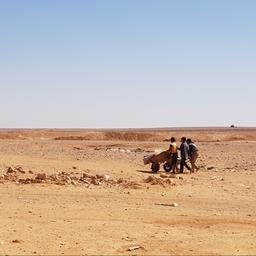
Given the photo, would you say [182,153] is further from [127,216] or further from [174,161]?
[127,216]

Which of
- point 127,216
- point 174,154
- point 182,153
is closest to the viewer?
point 127,216

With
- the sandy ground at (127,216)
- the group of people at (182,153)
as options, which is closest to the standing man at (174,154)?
the group of people at (182,153)

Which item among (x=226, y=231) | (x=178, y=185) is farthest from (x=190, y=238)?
(x=178, y=185)

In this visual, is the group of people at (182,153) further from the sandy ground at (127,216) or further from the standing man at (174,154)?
the sandy ground at (127,216)

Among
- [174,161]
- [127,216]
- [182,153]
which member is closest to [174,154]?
[174,161]

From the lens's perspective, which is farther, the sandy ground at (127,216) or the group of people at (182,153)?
the group of people at (182,153)

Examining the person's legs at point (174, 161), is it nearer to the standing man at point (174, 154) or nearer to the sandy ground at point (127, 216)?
the standing man at point (174, 154)

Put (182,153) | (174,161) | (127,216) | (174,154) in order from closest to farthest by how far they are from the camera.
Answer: (127,216), (174,154), (174,161), (182,153)

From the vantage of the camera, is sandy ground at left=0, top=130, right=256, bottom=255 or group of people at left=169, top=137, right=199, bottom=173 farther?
group of people at left=169, top=137, right=199, bottom=173

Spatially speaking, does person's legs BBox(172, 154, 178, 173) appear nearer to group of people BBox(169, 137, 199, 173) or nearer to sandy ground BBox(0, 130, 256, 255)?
group of people BBox(169, 137, 199, 173)

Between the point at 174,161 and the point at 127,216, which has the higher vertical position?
the point at 174,161

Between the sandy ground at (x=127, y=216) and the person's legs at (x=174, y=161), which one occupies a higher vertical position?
the person's legs at (x=174, y=161)

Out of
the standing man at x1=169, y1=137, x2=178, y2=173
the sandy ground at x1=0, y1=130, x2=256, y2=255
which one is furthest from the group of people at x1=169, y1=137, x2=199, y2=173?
the sandy ground at x1=0, y1=130, x2=256, y2=255

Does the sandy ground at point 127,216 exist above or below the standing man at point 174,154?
below
